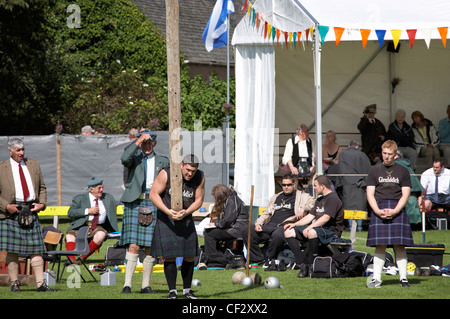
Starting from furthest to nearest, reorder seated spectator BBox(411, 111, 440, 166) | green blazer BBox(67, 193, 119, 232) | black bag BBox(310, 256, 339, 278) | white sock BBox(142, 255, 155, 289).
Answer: seated spectator BBox(411, 111, 440, 166), green blazer BBox(67, 193, 119, 232), black bag BBox(310, 256, 339, 278), white sock BBox(142, 255, 155, 289)

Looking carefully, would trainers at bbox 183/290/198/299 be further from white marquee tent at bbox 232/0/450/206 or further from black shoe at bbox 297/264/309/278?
white marquee tent at bbox 232/0/450/206

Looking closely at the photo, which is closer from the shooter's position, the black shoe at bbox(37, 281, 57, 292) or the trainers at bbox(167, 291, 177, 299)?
the trainers at bbox(167, 291, 177, 299)

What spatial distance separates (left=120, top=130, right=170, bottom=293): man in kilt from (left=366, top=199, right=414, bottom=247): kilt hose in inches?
81.2

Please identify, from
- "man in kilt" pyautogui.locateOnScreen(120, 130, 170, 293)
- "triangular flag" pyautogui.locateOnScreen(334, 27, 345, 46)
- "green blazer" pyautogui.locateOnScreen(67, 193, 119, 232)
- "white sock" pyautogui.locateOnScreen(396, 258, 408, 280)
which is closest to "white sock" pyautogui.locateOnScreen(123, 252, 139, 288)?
"man in kilt" pyautogui.locateOnScreen(120, 130, 170, 293)

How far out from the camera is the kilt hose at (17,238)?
7.87 metres

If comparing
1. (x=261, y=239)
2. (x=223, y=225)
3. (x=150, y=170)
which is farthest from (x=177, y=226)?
(x=261, y=239)

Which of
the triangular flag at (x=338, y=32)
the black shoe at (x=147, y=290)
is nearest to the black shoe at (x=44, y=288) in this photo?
the black shoe at (x=147, y=290)

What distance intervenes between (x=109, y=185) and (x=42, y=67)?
5415 millimetres

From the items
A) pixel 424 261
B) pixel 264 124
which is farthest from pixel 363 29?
pixel 424 261

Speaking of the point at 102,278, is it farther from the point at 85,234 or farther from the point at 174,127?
the point at 174,127

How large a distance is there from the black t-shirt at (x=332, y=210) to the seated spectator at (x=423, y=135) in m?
6.17

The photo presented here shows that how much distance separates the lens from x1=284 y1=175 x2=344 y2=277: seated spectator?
9.48 metres

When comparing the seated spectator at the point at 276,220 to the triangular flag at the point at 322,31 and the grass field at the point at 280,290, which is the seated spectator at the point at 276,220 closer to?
the grass field at the point at 280,290

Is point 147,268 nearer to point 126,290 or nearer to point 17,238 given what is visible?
point 126,290
